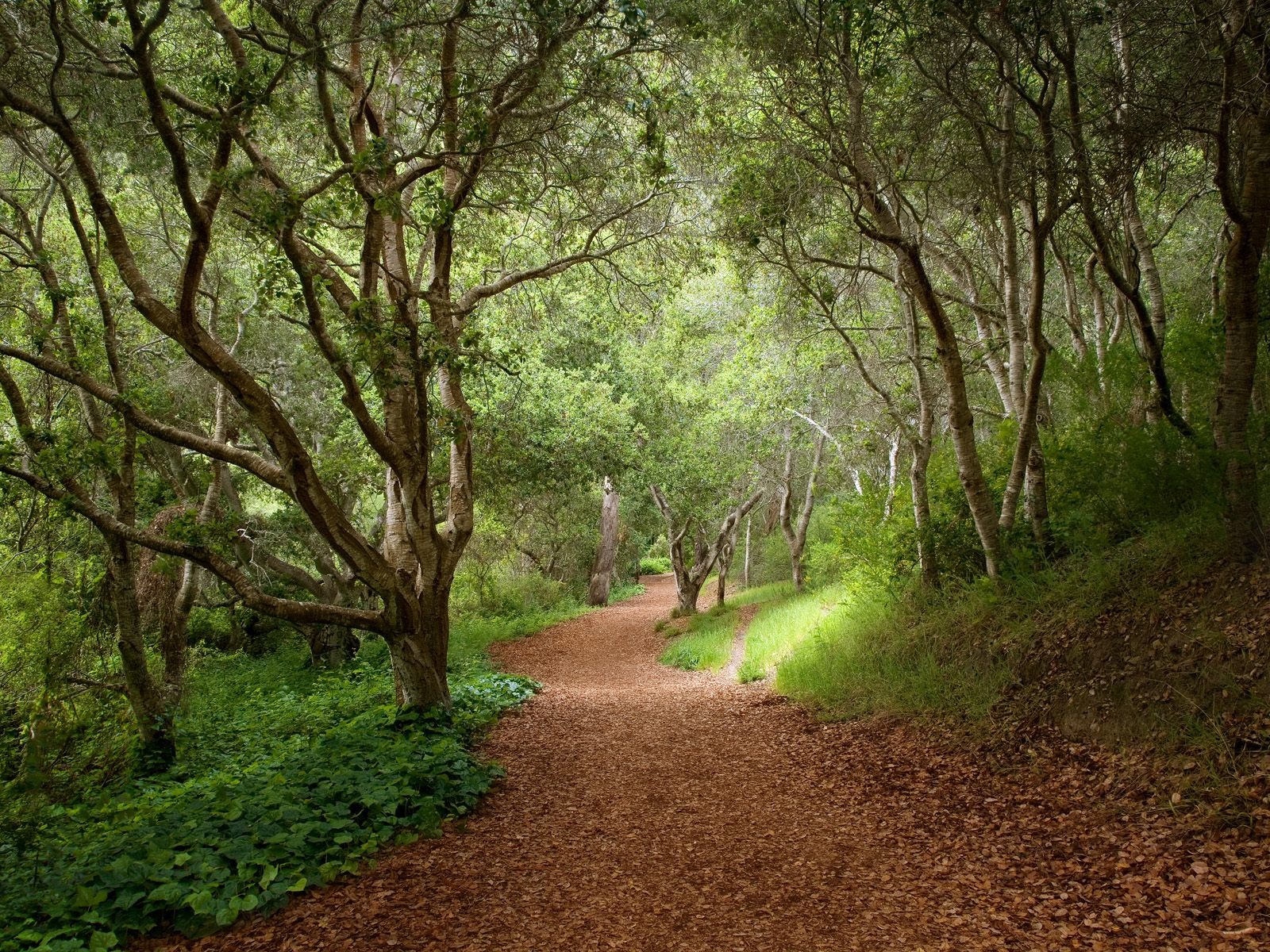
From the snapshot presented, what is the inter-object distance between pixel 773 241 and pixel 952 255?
460cm

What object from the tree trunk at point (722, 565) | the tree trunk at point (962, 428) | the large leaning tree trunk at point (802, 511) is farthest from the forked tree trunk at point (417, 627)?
the tree trunk at point (722, 565)

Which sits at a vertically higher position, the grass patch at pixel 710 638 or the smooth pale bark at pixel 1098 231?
the smooth pale bark at pixel 1098 231

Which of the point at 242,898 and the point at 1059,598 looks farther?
the point at 1059,598

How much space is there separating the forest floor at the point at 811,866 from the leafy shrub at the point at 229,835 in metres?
0.20

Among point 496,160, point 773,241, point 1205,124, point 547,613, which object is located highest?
point 496,160

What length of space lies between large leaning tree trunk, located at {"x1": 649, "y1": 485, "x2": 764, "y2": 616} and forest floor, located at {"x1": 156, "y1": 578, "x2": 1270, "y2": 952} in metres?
11.0

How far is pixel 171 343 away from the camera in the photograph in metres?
9.55

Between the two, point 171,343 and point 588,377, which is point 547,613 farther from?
point 171,343

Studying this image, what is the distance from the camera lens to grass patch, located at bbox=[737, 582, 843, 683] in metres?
10.5

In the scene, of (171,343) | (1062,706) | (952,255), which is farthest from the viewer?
(952,255)

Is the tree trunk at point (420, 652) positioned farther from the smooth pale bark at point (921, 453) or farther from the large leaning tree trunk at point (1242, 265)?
the large leaning tree trunk at point (1242, 265)

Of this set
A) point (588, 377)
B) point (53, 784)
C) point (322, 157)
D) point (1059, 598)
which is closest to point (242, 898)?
point (53, 784)

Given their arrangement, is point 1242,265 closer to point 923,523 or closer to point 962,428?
point 962,428

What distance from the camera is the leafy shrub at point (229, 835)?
360 cm
